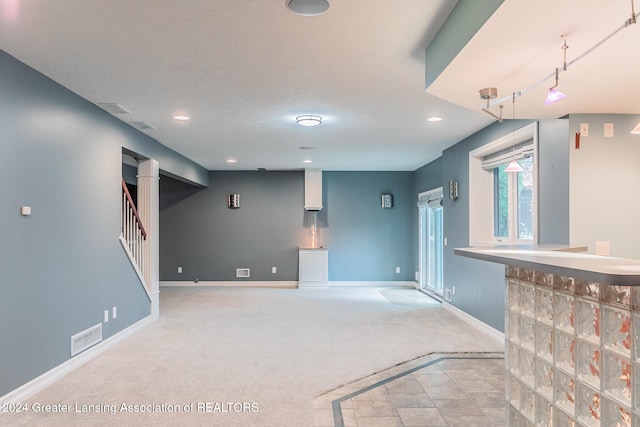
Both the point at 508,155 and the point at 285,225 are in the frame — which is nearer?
the point at 508,155

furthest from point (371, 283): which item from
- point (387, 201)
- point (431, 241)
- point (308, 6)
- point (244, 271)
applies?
point (308, 6)

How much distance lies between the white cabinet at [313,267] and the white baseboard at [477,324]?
9.71ft

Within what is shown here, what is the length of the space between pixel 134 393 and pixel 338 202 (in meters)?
6.48

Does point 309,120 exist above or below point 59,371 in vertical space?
above

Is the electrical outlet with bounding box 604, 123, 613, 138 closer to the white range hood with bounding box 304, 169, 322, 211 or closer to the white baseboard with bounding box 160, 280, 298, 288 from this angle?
the white range hood with bounding box 304, 169, 322, 211

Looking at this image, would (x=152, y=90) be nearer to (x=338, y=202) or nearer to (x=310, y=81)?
(x=310, y=81)

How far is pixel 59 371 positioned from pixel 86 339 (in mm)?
468

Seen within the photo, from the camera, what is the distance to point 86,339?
3994 millimetres

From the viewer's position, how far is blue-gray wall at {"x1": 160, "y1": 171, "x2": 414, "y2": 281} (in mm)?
9195

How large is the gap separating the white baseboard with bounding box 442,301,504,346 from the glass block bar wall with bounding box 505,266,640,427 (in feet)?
8.49

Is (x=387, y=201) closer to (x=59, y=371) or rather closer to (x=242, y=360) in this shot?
(x=242, y=360)

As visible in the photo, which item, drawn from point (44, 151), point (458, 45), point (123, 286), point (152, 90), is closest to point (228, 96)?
point (152, 90)

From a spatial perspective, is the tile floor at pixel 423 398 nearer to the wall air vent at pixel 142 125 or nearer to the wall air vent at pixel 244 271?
the wall air vent at pixel 142 125

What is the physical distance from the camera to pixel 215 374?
3.66 metres
